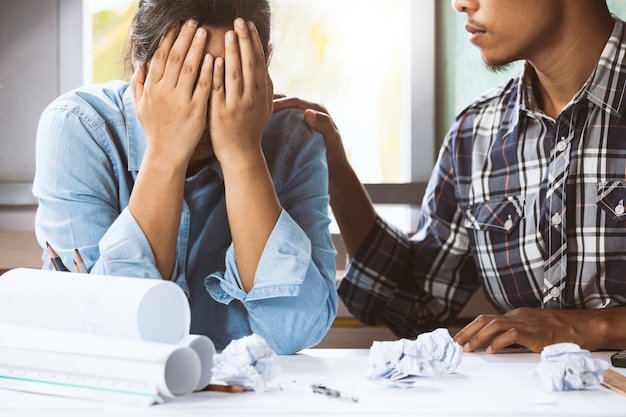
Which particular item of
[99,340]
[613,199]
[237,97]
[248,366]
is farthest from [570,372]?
[613,199]

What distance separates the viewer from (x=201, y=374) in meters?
0.77

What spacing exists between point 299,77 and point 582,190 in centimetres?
101

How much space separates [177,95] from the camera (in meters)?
1.13

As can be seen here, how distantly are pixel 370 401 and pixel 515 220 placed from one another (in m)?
0.83

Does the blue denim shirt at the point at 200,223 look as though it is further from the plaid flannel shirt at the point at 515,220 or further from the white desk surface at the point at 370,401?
the plaid flannel shirt at the point at 515,220

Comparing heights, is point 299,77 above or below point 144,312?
above

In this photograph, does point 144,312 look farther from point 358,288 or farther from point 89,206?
point 358,288

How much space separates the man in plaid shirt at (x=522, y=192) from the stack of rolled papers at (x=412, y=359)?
420 millimetres

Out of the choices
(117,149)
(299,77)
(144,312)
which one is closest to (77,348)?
(144,312)

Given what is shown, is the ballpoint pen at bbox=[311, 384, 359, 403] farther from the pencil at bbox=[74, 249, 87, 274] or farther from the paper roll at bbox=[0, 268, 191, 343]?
the pencil at bbox=[74, 249, 87, 274]

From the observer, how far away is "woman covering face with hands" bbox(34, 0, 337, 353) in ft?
3.61

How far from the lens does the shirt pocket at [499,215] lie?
151 cm

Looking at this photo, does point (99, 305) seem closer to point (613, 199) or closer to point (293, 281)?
point (293, 281)

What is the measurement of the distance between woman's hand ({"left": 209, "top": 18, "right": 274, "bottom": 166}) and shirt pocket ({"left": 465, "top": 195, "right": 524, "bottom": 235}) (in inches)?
22.1
